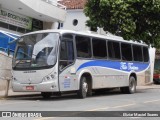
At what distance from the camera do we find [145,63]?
2697 centimetres

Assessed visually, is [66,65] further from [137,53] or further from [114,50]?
[137,53]

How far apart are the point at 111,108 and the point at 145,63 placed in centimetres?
1233

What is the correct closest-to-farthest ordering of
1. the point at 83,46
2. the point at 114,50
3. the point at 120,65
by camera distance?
the point at 83,46
the point at 114,50
the point at 120,65

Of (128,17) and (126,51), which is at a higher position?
(128,17)

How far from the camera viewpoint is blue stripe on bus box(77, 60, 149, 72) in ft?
67.5

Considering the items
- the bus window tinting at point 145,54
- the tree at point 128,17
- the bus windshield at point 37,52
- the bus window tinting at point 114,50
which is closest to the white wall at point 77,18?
the tree at point 128,17

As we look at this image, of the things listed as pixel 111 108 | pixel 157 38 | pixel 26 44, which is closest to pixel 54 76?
pixel 26 44

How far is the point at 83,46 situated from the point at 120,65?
4075 millimetres

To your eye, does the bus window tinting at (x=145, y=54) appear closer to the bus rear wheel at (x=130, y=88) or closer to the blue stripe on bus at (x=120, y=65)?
the blue stripe on bus at (x=120, y=65)

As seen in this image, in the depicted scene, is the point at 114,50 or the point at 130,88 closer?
the point at 114,50

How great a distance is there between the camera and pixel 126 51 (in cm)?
2459

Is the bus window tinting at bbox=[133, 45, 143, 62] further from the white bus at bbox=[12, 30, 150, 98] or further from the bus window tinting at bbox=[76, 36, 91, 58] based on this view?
the bus window tinting at bbox=[76, 36, 91, 58]

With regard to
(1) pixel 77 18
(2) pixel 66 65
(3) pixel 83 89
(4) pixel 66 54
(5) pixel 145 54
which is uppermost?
(1) pixel 77 18

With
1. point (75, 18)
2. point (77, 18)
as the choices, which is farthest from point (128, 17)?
point (75, 18)
